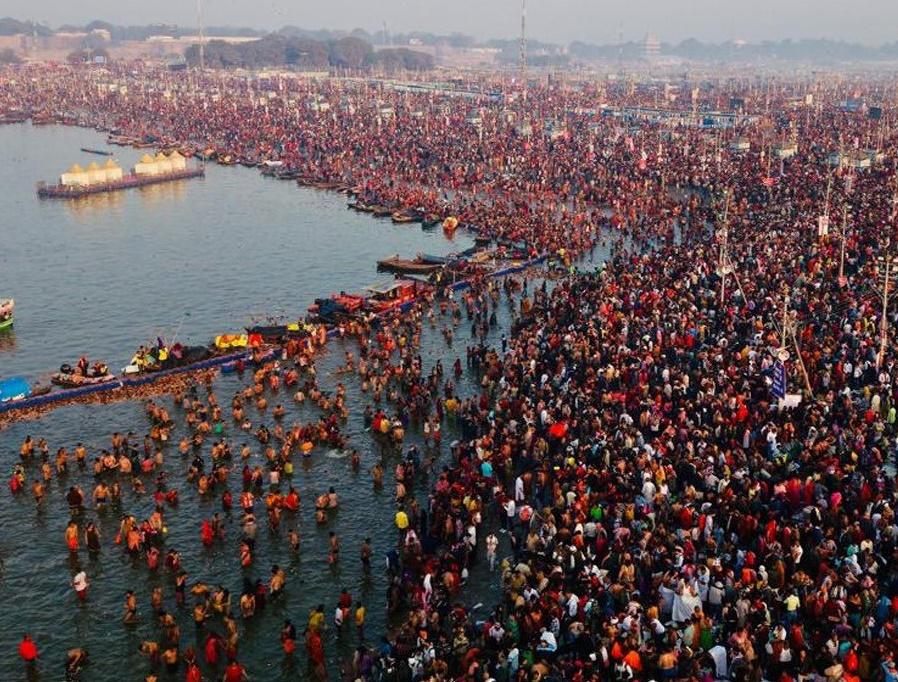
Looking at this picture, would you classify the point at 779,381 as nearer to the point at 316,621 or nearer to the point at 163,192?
the point at 316,621

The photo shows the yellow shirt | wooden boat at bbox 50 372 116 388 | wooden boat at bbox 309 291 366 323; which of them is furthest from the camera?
wooden boat at bbox 309 291 366 323

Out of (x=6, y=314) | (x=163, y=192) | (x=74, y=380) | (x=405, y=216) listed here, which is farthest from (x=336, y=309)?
(x=163, y=192)

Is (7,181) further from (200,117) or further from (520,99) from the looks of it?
A: (520,99)

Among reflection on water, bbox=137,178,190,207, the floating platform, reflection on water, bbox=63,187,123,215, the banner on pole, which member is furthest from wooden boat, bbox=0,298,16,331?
the floating platform

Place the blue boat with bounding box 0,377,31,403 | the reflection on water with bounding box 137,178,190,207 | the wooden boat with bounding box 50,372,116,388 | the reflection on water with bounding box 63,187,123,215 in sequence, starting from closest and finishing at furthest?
the blue boat with bounding box 0,377,31,403 < the wooden boat with bounding box 50,372,116,388 < the reflection on water with bounding box 63,187,123,215 < the reflection on water with bounding box 137,178,190,207

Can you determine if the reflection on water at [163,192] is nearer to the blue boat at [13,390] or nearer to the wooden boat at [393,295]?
the wooden boat at [393,295]

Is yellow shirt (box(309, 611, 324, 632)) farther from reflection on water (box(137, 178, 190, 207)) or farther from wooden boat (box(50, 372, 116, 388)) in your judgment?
reflection on water (box(137, 178, 190, 207))

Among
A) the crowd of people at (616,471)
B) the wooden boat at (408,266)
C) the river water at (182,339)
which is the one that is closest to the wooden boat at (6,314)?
the river water at (182,339)
